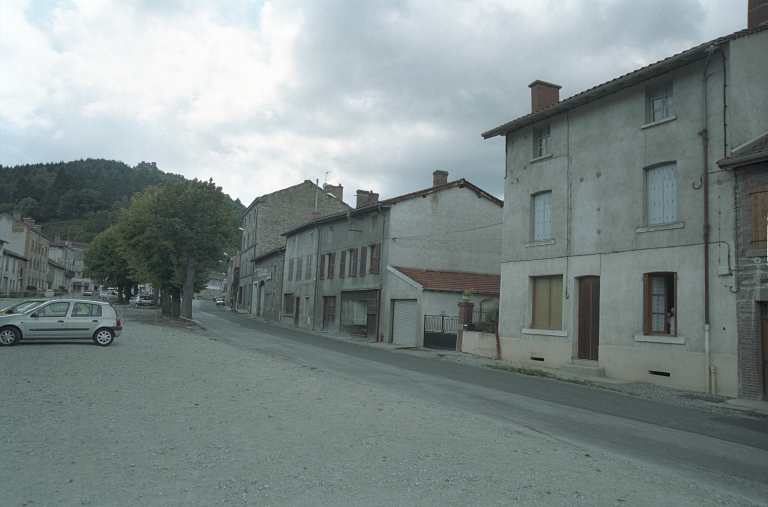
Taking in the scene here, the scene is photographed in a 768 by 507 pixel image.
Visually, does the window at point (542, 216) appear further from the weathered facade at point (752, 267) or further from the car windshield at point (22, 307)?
the car windshield at point (22, 307)

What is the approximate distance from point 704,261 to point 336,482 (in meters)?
12.6

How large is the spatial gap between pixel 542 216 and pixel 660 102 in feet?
17.2

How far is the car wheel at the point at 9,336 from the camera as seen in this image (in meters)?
16.0

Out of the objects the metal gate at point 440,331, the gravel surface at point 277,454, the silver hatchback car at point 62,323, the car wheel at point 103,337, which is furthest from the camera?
the metal gate at point 440,331

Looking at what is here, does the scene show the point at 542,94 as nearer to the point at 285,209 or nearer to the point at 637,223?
the point at 637,223

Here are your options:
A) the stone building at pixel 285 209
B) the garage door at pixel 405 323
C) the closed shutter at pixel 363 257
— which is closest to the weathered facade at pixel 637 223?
the garage door at pixel 405 323

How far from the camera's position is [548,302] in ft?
64.1

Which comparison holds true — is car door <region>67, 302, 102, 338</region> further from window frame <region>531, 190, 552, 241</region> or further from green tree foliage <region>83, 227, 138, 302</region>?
green tree foliage <region>83, 227, 138, 302</region>

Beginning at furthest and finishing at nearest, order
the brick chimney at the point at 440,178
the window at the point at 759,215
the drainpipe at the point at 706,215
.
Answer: the brick chimney at the point at 440,178 < the drainpipe at the point at 706,215 < the window at the point at 759,215

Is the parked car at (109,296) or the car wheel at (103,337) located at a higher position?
the parked car at (109,296)

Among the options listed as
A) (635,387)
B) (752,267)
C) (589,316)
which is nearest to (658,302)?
(589,316)

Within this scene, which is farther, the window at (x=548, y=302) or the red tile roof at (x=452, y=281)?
the red tile roof at (x=452, y=281)

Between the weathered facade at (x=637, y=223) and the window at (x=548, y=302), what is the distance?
4 centimetres

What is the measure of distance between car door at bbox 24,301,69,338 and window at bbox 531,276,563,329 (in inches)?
594
